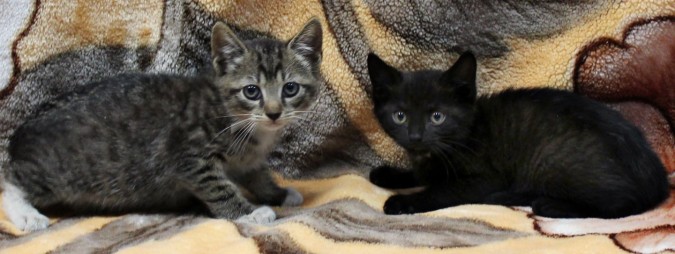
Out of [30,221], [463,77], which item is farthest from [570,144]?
[30,221]

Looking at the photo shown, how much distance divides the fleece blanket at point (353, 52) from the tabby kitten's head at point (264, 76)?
0.89 ft

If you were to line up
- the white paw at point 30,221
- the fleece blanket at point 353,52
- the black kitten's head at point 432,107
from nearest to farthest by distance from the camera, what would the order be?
the white paw at point 30,221, the black kitten's head at point 432,107, the fleece blanket at point 353,52

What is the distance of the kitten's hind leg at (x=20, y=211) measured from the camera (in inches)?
65.9

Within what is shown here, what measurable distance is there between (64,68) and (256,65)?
64 cm

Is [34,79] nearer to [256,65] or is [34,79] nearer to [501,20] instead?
[256,65]

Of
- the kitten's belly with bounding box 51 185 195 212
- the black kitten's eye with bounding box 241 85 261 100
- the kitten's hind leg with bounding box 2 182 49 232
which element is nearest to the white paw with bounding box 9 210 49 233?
the kitten's hind leg with bounding box 2 182 49 232

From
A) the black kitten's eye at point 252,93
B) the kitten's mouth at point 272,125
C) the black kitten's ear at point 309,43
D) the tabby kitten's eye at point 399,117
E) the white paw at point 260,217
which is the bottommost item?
the white paw at point 260,217

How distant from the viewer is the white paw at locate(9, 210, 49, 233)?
1667 mm

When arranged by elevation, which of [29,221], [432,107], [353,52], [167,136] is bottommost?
[29,221]

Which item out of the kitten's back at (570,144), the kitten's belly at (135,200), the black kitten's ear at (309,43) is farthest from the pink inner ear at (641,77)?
the kitten's belly at (135,200)

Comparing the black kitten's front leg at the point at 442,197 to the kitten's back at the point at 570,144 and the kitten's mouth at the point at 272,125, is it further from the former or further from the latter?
Result: the kitten's mouth at the point at 272,125

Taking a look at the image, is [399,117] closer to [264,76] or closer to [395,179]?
[395,179]

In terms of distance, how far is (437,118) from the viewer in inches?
75.3

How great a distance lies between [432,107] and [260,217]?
551 mm
